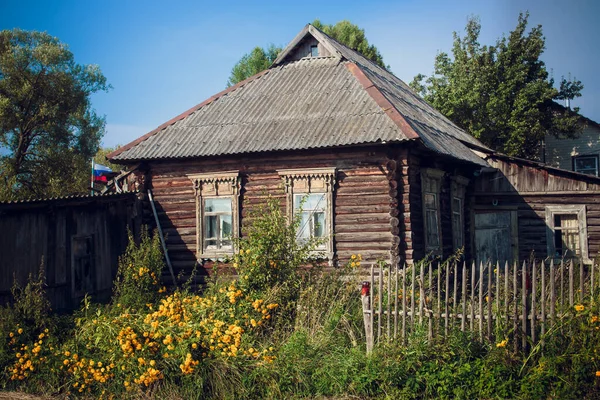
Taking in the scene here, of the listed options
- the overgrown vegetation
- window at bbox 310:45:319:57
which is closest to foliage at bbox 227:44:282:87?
window at bbox 310:45:319:57

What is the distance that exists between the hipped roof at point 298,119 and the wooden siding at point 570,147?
450 inches

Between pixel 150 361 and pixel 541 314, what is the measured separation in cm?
464

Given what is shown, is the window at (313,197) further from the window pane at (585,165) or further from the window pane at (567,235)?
the window pane at (585,165)

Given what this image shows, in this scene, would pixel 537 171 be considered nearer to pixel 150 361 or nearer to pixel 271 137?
pixel 271 137

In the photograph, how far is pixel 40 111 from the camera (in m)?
27.5

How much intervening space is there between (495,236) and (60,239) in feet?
40.4

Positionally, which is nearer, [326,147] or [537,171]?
[326,147]

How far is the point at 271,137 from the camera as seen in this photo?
1440cm

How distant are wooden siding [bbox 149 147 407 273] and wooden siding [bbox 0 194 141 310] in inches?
52.1

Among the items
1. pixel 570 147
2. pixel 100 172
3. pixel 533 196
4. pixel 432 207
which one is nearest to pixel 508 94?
pixel 570 147

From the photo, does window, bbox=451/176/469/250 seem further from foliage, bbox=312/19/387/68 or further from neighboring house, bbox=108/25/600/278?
foliage, bbox=312/19/387/68

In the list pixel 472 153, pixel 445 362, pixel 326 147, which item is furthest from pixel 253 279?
pixel 472 153

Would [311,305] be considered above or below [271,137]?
below

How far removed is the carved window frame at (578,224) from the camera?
1752 cm
